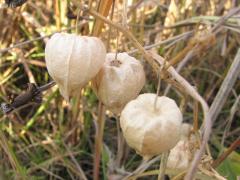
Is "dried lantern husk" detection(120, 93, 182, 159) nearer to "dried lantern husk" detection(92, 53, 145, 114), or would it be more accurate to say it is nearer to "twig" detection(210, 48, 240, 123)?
"dried lantern husk" detection(92, 53, 145, 114)

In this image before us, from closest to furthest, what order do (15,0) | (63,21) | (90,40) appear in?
(90,40)
(15,0)
(63,21)

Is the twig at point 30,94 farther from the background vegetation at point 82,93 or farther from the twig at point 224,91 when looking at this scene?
the background vegetation at point 82,93

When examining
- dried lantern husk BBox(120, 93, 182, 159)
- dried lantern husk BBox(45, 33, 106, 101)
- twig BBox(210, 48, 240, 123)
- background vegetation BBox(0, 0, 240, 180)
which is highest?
dried lantern husk BBox(45, 33, 106, 101)

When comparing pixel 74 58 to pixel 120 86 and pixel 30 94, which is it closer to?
pixel 120 86

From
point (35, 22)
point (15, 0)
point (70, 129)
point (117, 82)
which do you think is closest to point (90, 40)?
point (117, 82)

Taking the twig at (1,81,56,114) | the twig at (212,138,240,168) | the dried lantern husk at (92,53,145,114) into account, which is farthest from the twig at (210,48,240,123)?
the twig at (1,81,56,114)

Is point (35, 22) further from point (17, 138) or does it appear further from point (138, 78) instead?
point (138, 78)

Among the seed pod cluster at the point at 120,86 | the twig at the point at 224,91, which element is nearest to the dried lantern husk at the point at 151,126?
the seed pod cluster at the point at 120,86
